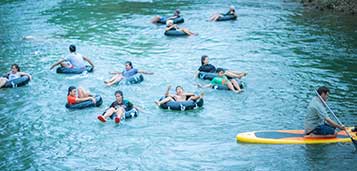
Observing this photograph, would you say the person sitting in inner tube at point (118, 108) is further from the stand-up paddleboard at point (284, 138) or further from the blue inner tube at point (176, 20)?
the blue inner tube at point (176, 20)

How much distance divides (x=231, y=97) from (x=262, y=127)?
9.81 ft

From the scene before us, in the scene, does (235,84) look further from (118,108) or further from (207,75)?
(118,108)

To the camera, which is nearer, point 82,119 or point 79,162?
point 79,162

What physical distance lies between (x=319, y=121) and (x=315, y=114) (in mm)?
350

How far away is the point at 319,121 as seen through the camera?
14.7 m

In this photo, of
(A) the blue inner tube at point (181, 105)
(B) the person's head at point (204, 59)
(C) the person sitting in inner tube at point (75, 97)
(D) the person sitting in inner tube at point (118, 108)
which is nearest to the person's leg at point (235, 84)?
(B) the person's head at point (204, 59)

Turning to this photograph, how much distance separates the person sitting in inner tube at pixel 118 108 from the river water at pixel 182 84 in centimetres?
29

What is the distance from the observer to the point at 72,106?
18.7 metres

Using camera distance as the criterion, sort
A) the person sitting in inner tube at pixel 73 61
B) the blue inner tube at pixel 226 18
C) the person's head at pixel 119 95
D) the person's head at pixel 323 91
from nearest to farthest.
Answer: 1. the person's head at pixel 323 91
2. the person's head at pixel 119 95
3. the person sitting in inner tube at pixel 73 61
4. the blue inner tube at pixel 226 18

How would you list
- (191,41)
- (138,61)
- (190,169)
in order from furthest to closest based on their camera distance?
1. (191,41)
2. (138,61)
3. (190,169)

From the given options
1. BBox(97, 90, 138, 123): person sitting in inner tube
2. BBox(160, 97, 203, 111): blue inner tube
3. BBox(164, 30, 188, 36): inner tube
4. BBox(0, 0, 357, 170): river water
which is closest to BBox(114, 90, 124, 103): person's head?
BBox(97, 90, 138, 123): person sitting in inner tube

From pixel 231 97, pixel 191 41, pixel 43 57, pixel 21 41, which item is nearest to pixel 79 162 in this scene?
pixel 231 97

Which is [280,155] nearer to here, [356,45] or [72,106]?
[72,106]

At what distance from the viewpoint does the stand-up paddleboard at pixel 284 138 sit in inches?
589
